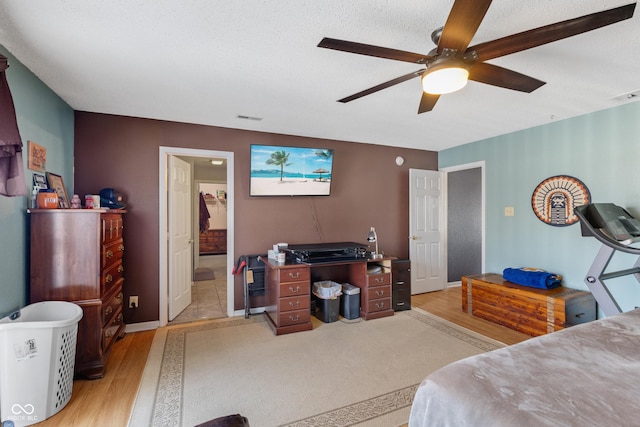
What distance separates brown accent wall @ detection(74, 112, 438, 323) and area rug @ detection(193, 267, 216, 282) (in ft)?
8.15

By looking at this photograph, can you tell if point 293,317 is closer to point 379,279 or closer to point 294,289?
point 294,289

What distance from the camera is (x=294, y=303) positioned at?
11.1 feet

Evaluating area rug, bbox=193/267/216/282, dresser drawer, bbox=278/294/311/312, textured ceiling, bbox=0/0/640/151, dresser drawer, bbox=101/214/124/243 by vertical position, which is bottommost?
area rug, bbox=193/267/216/282

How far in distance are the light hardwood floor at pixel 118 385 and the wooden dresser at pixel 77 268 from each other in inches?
6.2

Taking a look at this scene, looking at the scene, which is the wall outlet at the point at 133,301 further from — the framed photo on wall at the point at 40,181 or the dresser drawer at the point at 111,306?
the framed photo on wall at the point at 40,181

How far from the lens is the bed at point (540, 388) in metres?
0.99

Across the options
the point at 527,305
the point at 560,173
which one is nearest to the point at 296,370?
the point at 527,305

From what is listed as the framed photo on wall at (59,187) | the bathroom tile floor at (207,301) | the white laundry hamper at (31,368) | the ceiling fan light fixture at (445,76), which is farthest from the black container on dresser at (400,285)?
the framed photo on wall at (59,187)

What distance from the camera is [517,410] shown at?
3.33 feet

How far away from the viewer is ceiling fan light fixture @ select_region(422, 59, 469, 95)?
1629 millimetres

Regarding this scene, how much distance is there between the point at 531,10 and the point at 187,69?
88.6 inches

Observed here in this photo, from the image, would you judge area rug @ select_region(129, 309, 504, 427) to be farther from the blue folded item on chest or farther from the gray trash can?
the blue folded item on chest

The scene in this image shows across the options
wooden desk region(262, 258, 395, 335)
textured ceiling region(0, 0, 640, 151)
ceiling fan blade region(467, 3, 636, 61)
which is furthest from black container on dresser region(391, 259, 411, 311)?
ceiling fan blade region(467, 3, 636, 61)

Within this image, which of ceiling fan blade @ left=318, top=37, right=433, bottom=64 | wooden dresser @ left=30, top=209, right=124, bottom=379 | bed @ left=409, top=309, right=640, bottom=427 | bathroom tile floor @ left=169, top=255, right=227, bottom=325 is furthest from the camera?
bathroom tile floor @ left=169, top=255, right=227, bottom=325
